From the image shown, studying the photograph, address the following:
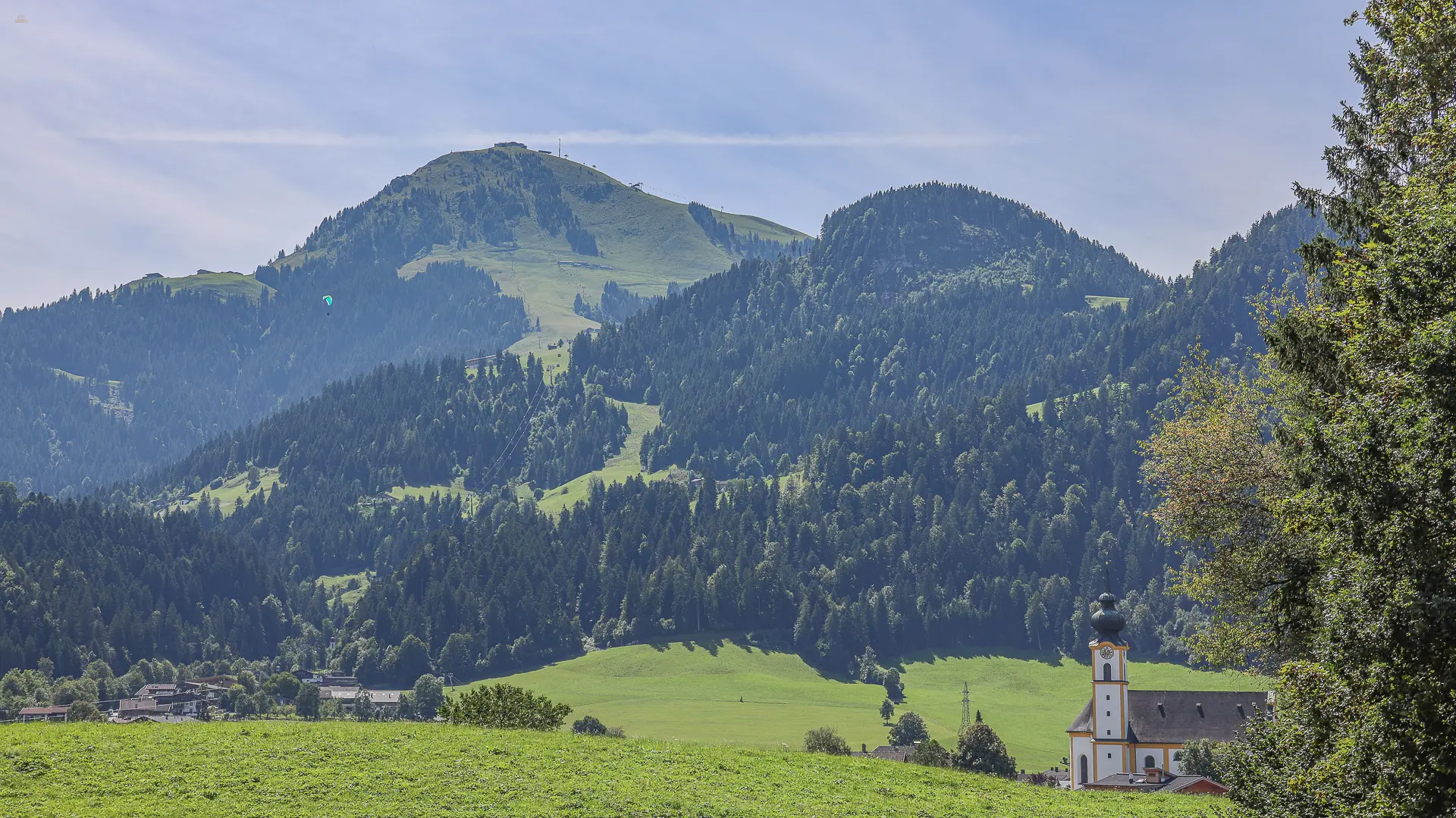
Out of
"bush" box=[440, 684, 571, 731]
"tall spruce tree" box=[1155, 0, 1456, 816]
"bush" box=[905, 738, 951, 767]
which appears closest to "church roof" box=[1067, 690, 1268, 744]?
"bush" box=[905, 738, 951, 767]

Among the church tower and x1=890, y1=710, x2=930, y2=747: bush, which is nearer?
the church tower

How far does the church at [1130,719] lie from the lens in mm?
134500

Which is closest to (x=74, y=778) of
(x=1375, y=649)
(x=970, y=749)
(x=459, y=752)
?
(x=459, y=752)

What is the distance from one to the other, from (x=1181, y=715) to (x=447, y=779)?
112 meters

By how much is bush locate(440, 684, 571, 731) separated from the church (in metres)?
88.2

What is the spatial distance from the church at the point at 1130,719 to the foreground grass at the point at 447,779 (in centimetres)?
9018

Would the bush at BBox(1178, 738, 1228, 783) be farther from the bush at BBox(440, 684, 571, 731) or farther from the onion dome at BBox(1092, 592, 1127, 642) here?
the bush at BBox(440, 684, 571, 731)

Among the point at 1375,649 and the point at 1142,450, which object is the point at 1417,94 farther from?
the point at 1142,450

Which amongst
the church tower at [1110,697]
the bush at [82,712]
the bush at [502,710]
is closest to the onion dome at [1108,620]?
the church tower at [1110,697]

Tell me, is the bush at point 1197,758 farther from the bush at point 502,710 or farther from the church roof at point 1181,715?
the bush at point 502,710

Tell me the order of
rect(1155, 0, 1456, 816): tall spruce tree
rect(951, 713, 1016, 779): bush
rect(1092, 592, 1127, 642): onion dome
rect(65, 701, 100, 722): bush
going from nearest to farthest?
rect(1155, 0, 1456, 816): tall spruce tree, rect(951, 713, 1016, 779): bush, rect(1092, 592, 1127, 642): onion dome, rect(65, 701, 100, 722): bush

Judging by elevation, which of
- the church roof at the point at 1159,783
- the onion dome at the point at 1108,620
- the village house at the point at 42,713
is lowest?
the village house at the point at 42,713

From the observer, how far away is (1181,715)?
136 metres

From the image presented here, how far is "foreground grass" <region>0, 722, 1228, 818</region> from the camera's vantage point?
123 feet
